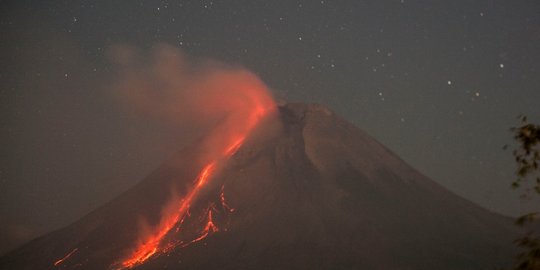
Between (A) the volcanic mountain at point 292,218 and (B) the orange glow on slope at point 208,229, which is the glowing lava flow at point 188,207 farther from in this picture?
(A) the volcanic mountain at point 292,218

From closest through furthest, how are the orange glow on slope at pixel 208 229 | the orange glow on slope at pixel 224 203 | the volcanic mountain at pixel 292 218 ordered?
1. the volcanic mountain at pixel 292 218
2. the orange glow on slope at pixel 208 229
3. the orange glow on slope at pixel 224 203

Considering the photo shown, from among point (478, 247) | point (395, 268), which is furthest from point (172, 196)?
point (478, 247)

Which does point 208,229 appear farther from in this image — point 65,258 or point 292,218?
point 65,258

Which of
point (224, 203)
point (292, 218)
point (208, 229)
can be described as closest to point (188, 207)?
point (224, 203)

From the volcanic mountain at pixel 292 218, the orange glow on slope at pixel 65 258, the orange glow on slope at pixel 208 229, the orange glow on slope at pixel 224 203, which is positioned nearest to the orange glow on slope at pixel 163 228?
the volcanic mountain at pixel 292 218

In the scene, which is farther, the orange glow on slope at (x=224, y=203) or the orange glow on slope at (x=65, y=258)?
the orange glow on slope at (x=224, y=203)

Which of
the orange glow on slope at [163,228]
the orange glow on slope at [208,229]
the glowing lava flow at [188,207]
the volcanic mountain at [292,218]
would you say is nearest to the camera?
the volcanic mountain at [292,218]
